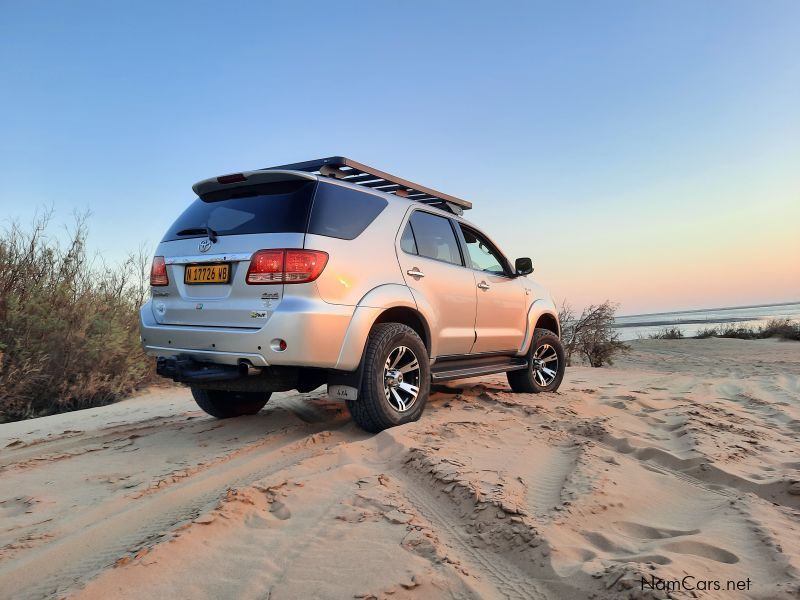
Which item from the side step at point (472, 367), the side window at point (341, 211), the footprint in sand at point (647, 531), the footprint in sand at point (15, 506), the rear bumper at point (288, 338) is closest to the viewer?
the footprint in sand at point (647, 531)

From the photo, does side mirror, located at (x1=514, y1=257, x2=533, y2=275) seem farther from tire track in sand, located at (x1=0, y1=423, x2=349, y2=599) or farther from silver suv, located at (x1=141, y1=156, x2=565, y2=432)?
tire track in sand, located at (x1=0, y1=423, x2=349, y2=599)

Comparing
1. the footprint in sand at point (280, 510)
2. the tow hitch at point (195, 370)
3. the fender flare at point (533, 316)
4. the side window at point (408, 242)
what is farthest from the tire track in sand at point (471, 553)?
the fender flare at point (533, 316)

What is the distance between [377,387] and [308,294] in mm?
852

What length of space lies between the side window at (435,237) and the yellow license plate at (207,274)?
65.4 inches

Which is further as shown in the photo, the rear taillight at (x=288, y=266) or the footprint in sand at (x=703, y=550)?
the rear taillight at (x=288, y=266)

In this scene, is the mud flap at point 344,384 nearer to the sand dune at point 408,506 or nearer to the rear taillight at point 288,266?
the sand dune at point 408,506

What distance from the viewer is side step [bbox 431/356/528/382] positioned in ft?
15.8

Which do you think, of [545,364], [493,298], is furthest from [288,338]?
[545,364]

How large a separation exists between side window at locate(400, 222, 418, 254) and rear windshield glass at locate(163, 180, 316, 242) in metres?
0.94

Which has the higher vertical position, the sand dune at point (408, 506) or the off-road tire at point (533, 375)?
the off-road tire at point (533, 375)

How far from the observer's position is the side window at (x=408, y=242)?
4.52 m

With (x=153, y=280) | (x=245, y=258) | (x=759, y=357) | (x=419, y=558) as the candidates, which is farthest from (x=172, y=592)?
(x=759, y=357)

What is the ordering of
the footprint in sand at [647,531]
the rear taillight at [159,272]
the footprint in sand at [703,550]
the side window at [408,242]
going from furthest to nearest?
the side window at [408,242]
the rear taillight at [159,272]
the footprint in sand at [647,531]
the footprint in sand at [703,550]

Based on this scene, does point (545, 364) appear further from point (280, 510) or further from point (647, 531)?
point (280, 510)
